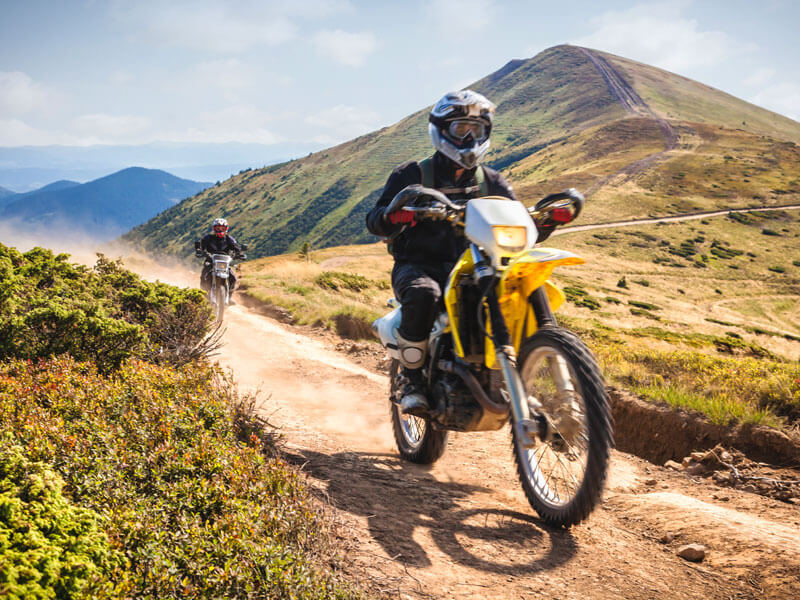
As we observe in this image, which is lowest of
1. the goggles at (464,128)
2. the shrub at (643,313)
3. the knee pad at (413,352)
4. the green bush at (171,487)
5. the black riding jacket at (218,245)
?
the green bush at (171,487)

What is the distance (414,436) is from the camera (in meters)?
5.45

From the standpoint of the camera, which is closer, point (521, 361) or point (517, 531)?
point (517, 531)

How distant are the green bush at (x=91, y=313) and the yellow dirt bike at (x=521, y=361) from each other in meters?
3.25

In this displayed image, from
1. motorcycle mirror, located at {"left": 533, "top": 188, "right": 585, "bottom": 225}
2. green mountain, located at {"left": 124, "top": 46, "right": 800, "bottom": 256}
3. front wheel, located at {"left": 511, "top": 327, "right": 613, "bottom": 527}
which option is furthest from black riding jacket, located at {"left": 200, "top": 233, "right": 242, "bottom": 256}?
green mountain, located at {"left": 124, "top": 46, "right": 800, "bottom": 256}

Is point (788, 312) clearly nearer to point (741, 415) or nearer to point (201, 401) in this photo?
point (741, 415)

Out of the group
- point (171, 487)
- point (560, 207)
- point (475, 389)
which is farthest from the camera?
point (560, 207)

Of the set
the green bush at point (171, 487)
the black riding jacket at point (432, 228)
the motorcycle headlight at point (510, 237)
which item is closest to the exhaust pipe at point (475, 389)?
the motorcycle headlight at point (510, 237)

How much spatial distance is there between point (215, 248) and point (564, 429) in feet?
41.1

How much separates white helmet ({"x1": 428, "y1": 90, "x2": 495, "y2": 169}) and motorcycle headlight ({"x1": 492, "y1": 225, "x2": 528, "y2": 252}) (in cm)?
124

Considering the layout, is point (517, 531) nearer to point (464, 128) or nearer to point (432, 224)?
point (432, 224)

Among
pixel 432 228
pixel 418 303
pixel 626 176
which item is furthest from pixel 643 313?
pixel 626 176

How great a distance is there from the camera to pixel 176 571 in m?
2.22

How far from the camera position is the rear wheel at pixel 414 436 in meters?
4.98

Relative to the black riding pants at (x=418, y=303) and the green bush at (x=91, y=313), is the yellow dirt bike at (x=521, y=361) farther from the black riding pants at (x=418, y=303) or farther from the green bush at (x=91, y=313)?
the green bush at (x=91, y=313)
